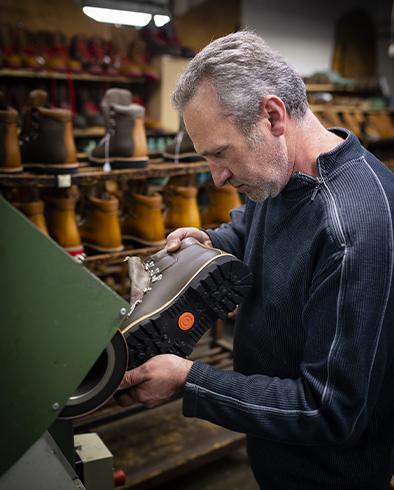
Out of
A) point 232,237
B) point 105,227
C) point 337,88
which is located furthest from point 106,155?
point 337,88

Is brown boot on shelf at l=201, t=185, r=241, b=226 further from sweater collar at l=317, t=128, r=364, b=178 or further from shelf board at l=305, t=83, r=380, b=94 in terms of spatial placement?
shelf board at l=305, t=83, r=380, b=94

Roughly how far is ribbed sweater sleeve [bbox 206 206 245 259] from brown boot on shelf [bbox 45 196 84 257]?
1.02 m

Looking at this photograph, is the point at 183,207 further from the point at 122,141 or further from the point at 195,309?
the point at 195,309

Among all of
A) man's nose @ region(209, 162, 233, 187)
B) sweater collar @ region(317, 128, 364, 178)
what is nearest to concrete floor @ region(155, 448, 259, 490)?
man's nose @ region(209, 162, 233, 187)

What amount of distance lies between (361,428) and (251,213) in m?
0.68

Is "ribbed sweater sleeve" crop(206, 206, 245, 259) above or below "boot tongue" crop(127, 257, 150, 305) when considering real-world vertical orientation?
above

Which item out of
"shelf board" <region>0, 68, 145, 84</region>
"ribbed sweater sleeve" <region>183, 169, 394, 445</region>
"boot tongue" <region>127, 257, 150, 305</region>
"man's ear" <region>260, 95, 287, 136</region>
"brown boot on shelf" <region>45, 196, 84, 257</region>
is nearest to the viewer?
"ribbed sweater sleeve" <region>183, 169, 394, 445</region>

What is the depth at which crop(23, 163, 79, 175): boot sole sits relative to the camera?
7.92 ft

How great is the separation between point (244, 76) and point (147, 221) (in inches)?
65.7

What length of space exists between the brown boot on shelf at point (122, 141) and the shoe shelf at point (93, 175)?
54 millimetres

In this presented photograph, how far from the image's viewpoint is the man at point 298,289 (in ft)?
3.32

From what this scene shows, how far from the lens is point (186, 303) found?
49.8 inches

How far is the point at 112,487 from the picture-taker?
1.48m

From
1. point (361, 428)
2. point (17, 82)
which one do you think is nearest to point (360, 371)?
point (361, 428)
